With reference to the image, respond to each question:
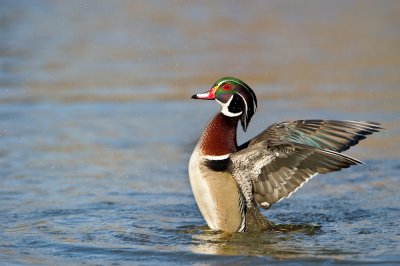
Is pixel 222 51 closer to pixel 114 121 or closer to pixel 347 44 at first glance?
pixel 347 44

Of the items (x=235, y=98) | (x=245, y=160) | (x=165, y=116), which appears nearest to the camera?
(x=245, y=160)

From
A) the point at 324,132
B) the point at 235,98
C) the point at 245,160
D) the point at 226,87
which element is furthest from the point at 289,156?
the point at 226,87

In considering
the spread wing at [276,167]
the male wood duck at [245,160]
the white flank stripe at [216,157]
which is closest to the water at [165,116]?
the male wood duck at [245,160]

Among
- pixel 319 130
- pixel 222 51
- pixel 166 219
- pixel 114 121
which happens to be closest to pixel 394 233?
pixel 319 130

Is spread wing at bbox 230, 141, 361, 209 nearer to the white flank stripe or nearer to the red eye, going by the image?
the white flank stripe

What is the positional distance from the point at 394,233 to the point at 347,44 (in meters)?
8.60

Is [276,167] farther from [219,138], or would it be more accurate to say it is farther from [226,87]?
[226,87]

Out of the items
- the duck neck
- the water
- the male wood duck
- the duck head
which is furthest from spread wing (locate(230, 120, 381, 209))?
the water

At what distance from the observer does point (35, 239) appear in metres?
7.36

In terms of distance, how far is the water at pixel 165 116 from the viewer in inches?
289

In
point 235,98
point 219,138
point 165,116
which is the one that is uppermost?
point 235,98

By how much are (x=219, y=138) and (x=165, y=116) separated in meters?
4.33

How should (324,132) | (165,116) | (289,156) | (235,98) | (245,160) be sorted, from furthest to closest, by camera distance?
(165,116) → (324,132) → (235,98) → (245,160) → (289,156)

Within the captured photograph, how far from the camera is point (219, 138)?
7352 millimetres
